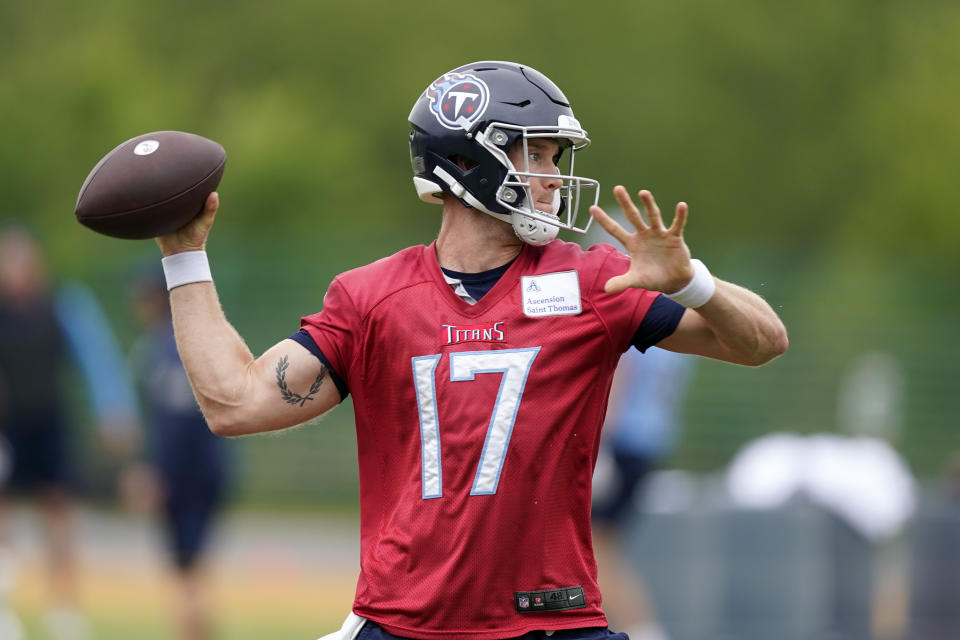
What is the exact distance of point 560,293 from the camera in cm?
363

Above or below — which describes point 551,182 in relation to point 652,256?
above

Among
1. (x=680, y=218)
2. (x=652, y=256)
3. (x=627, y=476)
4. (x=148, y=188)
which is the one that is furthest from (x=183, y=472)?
(x=680, y=218)

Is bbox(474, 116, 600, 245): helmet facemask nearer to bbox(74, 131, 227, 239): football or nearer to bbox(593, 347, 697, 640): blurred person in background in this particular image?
bbox(74, 131, 227, 239): football

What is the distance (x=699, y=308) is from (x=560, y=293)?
0.35m

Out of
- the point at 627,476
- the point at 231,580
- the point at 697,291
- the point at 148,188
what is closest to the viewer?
the point at 697,291

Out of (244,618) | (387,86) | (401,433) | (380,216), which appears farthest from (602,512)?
(387,86)

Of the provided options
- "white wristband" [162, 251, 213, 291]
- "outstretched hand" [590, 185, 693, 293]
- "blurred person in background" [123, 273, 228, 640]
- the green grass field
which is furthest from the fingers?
the green grass field

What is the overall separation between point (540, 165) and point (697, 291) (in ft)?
2.01

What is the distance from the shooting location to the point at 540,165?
380 centimetres

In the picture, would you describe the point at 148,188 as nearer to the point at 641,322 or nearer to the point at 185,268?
the point at 185,268

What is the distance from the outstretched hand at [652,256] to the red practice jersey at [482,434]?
20 cm

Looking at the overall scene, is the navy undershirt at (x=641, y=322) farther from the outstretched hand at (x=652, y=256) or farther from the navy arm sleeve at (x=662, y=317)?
the outstretched hand at (x=652, y=256)

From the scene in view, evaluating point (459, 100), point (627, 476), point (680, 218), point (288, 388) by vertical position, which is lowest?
point (627, 476)

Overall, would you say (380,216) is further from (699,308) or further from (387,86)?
(699,308)
